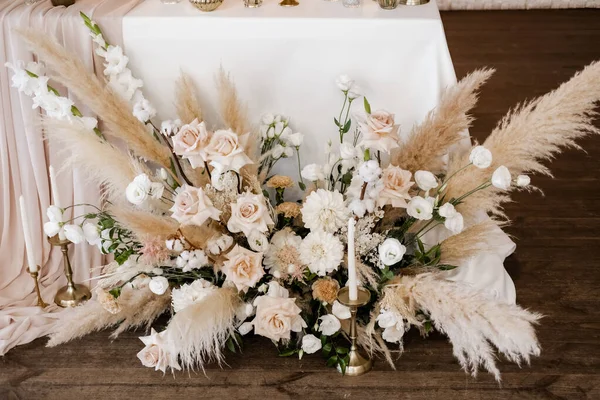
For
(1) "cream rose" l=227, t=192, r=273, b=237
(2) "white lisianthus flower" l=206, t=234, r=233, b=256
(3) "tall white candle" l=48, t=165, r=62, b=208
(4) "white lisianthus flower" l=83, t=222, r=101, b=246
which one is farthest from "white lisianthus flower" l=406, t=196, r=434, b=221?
(3) "tall white candle" l=48, t=165, r=62, b=208

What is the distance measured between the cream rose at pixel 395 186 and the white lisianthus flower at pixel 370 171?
86 mm

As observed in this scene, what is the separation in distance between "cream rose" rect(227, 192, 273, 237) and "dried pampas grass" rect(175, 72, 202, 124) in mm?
270

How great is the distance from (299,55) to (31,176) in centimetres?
87

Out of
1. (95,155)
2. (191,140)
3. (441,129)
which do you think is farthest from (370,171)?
(95,155)

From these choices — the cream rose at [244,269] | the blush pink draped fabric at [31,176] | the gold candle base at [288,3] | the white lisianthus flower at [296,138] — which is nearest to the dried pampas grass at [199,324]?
the cream rose at [244,269]

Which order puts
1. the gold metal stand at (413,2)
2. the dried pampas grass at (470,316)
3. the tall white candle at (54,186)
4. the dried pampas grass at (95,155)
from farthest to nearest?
the gold metal stand at (413,2) < the tall white candle at (54,186) < the dried pampas grass at (95,155) < the dried pampas grass at (470,316)

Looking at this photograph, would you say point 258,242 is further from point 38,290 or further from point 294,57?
point 38,290

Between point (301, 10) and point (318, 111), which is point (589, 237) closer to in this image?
point (318, 111)

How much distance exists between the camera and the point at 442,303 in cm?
163

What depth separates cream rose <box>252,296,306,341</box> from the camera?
6.07 ft

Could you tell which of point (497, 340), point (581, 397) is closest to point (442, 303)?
point (497, 340)

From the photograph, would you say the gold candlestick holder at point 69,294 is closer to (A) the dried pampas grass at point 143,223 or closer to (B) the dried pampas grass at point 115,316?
(B) the dried pampas grass at point 115,316

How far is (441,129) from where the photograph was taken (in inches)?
73.5

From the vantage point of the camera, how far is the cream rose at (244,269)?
6.15 feet
